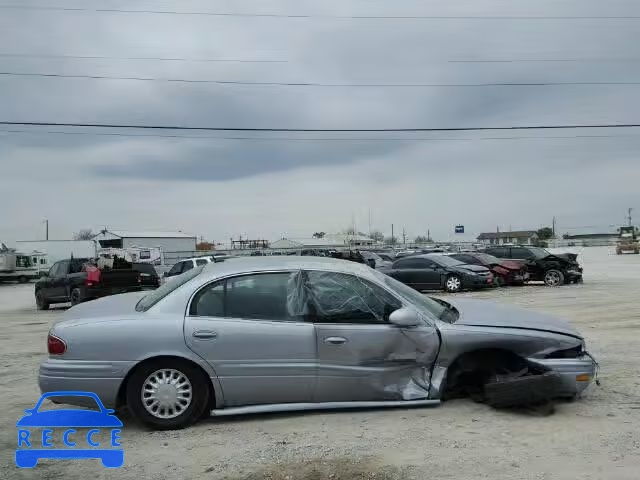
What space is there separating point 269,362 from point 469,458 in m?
1.84

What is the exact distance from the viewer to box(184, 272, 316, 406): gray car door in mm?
4996

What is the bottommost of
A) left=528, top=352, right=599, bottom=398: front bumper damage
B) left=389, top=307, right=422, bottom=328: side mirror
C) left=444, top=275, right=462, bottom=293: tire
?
left=444, top=275, right=462, bottom=293: tire

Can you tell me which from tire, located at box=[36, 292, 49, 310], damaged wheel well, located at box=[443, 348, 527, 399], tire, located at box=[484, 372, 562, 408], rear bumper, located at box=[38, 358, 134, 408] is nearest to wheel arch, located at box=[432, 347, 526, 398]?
damaged wheel well, located at box=[443, 348, 527, 399]

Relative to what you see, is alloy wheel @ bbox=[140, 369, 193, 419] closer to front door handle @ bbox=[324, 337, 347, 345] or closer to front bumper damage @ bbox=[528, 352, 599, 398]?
front door handle @ bbox=[324, 337, 347, 345]

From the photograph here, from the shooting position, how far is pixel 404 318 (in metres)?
5.07

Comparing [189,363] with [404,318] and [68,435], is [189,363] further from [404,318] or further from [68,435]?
[404,318]

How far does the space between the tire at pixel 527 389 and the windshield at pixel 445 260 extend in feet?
49.2

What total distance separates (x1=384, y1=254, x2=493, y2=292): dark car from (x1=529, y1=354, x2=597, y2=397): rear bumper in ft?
47.5

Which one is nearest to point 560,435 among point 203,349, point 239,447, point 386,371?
point 386,371

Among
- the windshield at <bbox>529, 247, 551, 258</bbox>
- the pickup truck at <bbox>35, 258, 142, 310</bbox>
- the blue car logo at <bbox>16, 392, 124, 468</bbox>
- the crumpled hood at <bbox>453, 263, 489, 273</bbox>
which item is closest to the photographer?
the blue car logo at <bbox>16, 392, 124, 468</bbox>

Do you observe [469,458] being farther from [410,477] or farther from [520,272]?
[520,272]

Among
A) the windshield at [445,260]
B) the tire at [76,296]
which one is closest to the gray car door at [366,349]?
the tire at [76,296]

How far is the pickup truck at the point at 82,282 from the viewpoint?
17.1 m

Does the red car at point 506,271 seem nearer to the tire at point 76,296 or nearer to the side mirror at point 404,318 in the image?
the tire at point 76,296
